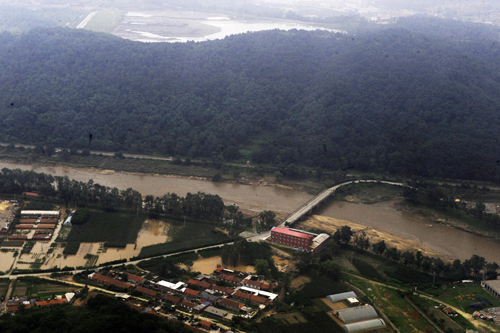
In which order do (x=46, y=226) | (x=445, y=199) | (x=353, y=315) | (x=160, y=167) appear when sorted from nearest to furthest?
1. (x=353, y=315)
2. (x=46, y=226)
3. (x=445, y=199)
4. (x=160, y=167)

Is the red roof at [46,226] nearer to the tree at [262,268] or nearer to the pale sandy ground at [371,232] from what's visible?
the tree at [262,268]

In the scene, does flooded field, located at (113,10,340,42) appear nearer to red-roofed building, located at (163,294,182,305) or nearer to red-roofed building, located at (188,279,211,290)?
red-roofed building, located at (188,279,211,290)

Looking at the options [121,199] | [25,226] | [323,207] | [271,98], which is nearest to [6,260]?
[25,226]

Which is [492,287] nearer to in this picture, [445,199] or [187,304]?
[445,199]

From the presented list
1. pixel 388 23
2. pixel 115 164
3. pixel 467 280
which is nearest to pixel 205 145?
pixel 115 164

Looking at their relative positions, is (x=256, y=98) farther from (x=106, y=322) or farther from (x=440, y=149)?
(x=106, y=322)
